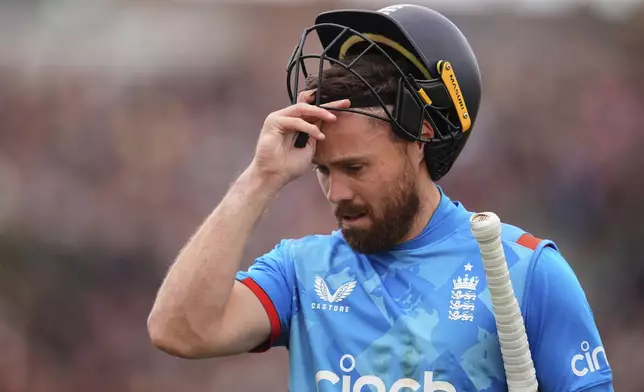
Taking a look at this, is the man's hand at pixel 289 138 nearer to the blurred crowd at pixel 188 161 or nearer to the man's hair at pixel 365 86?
the man's hair at pixel 365 86

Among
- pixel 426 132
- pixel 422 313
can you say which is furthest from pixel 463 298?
pixel 426 132

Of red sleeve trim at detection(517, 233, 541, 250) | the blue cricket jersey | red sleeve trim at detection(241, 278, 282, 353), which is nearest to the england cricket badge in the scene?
the blue cricket jersey

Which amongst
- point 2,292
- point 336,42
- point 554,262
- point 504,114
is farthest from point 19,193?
point 554,262

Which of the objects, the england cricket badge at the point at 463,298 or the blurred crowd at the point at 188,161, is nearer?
the england cricket badge at the point at 463,298

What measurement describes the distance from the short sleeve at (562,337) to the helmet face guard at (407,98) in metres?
0.56

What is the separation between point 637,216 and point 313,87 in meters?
6.26

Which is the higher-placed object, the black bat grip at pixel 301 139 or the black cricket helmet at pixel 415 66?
the black cricket helmet at pixel 415 66

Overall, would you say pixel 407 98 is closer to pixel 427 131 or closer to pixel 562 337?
pixel 427 131

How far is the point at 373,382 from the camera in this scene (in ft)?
9.78

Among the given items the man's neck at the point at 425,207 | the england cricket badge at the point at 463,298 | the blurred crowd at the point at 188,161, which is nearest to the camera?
the england cricket badge at the point at 463,298

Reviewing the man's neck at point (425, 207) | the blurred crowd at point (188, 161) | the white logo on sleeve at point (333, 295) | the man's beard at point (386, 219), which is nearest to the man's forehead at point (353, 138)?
the man's beard at point (386, 219)

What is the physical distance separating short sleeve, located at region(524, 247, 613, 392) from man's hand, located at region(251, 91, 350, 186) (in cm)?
74

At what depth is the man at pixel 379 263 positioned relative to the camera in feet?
9.55

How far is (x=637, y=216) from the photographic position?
8828 mm
